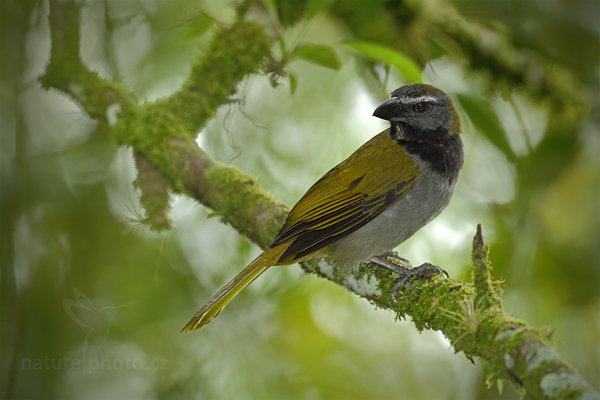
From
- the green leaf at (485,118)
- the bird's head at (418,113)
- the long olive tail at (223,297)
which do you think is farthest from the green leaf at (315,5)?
the long olive tail at (223,297)

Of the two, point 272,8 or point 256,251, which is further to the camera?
point 256,251

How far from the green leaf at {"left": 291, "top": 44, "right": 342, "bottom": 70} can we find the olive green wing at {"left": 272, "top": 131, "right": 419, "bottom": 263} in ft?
1.76

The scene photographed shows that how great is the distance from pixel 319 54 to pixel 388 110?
51 cm

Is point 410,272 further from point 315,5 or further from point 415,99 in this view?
point 315,5

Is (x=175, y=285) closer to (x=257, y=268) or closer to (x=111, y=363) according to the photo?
(x=111, y=363)

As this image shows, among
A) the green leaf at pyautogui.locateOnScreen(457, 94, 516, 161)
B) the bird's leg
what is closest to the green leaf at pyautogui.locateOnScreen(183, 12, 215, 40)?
the green leaf at pyautogui.locateOnScreen(457, 94, 516, 161)

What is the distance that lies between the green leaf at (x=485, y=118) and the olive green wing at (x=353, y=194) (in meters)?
0.79

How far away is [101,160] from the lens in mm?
5188

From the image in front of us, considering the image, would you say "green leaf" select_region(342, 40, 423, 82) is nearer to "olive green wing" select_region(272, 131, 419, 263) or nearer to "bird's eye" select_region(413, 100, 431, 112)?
"bird's eye" select_region(413, 100, 431, 112)

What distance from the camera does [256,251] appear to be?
5141mm

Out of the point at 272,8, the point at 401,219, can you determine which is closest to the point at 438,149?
the point at 401,219

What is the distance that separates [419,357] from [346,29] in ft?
8.38

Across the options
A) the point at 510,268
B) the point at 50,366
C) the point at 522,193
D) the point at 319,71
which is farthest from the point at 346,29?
the point at 50,366

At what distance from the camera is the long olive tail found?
9.82 feet
